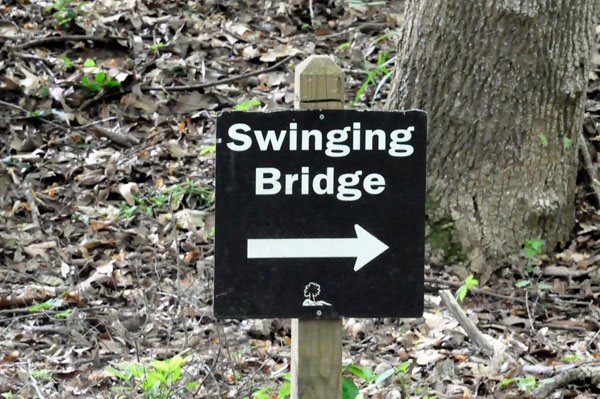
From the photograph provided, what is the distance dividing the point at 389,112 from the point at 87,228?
399 centimetres

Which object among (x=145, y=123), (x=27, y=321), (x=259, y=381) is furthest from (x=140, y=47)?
(x=259, y=381)

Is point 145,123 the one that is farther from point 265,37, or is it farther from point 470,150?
point 470,150

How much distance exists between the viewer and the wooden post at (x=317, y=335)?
243 centimetres

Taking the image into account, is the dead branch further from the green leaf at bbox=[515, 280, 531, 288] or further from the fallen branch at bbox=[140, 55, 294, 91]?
the green leaf at bbox=[515, 280, 531, 288]

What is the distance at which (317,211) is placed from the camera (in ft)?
7.88

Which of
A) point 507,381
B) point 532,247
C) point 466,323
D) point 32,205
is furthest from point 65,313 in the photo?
point 532,247

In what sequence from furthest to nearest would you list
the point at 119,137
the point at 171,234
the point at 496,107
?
the point at 119,137, the point at 171,234, the point at 496,107

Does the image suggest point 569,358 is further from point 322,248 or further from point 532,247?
point 322,248

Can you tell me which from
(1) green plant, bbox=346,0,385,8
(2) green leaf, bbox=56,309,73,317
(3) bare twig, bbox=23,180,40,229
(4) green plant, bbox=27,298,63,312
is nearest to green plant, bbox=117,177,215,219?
(3) bare twig, bbox=23,180,40,229

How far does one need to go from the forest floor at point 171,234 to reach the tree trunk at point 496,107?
0.27 metres

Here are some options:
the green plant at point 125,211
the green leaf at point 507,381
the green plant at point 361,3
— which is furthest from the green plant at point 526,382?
the green plant at point 361,3

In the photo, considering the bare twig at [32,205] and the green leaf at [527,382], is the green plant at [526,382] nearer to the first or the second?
the green leaf at [527,382]

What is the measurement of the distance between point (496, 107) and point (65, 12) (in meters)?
4.98

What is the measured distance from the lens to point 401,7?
873 cm
